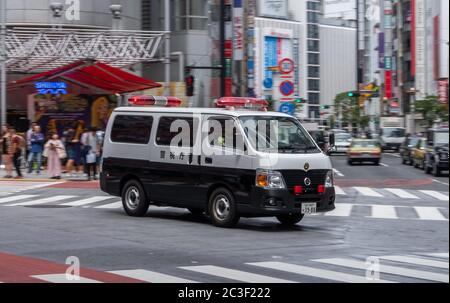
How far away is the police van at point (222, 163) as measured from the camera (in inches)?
598

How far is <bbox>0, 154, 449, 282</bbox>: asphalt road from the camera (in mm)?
10492

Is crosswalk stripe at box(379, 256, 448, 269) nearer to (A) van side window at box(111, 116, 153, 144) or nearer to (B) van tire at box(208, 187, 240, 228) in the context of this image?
(B) van tire at box(208, 187, 240, 228)

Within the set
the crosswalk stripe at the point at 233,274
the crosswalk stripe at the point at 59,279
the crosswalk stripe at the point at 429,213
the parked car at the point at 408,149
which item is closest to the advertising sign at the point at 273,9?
the parked car at the point at 408,149

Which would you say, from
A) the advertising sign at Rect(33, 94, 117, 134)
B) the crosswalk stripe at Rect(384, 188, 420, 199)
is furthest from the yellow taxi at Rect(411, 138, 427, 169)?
the advertising sign at Rect(33, 94, 117, 134)

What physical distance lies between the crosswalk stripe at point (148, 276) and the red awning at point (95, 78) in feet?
79.6

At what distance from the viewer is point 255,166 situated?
597 inches

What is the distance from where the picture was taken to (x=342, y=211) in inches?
765

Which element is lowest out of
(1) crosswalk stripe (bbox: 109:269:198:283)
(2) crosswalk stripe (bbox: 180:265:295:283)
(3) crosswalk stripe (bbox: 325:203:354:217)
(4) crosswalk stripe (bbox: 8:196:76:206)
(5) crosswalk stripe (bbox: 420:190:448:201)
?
(5) crosswalk stripe (bbox: 420:190:448:201)

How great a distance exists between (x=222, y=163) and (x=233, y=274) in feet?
18.3

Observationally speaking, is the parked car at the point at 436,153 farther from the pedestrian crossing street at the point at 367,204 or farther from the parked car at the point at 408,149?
the pedestrian crossing street at the point at 367,204

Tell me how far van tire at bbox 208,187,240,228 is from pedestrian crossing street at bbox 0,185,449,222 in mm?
3531

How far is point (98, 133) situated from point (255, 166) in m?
15.4

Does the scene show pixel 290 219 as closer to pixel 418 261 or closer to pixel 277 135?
pixel 277 135

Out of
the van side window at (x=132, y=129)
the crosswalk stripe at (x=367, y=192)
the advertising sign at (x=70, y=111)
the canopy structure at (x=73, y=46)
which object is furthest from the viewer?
the canopy structure at (x=73, y=46)
